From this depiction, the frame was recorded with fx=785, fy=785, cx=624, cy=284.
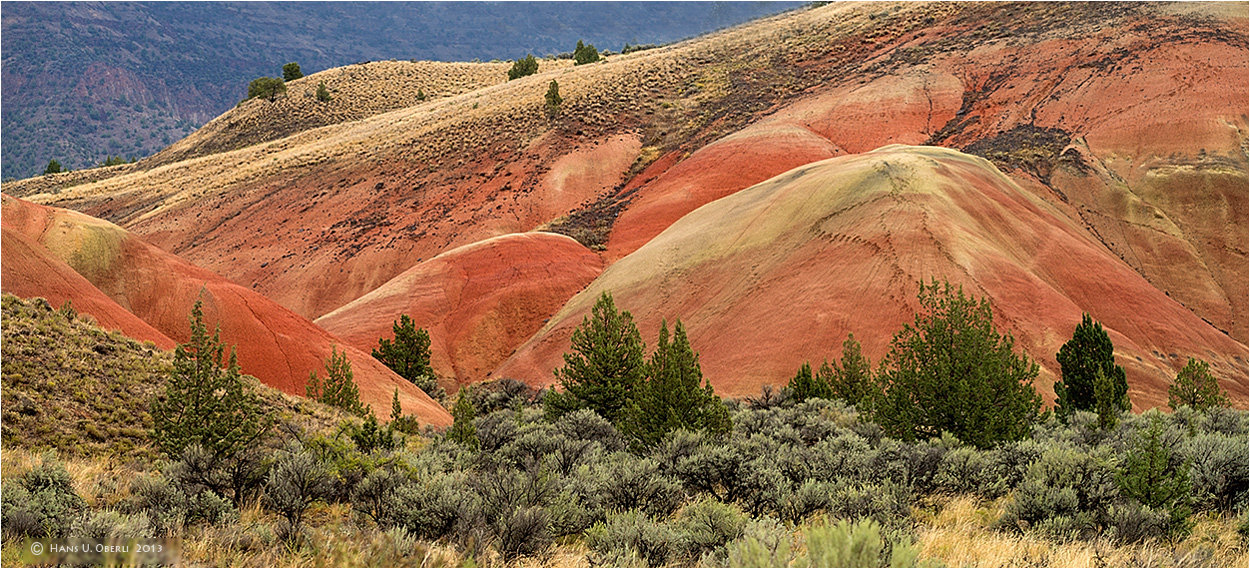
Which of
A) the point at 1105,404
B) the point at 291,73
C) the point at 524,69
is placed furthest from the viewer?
the point at 291,73

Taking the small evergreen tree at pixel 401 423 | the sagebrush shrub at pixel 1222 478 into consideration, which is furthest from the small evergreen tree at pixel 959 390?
the small evergreen tree at pixel 401 423

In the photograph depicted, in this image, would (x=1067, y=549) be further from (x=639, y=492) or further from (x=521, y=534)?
(x=521, y=534)

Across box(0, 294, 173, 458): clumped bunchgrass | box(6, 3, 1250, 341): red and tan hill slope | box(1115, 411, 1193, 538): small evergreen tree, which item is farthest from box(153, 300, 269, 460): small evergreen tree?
box(6, 3, 1250, 341): red and tan hill slope

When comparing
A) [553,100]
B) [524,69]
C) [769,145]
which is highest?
[524,69]

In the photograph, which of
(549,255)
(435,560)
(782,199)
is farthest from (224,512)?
(549,255)

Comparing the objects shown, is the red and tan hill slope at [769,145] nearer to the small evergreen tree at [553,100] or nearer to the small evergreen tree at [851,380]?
the small evergreen tree at [553,100]

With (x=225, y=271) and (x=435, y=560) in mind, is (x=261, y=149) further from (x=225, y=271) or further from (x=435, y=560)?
(x=435, y=560)

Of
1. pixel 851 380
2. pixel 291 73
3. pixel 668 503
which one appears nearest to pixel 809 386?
pixel 851 380
